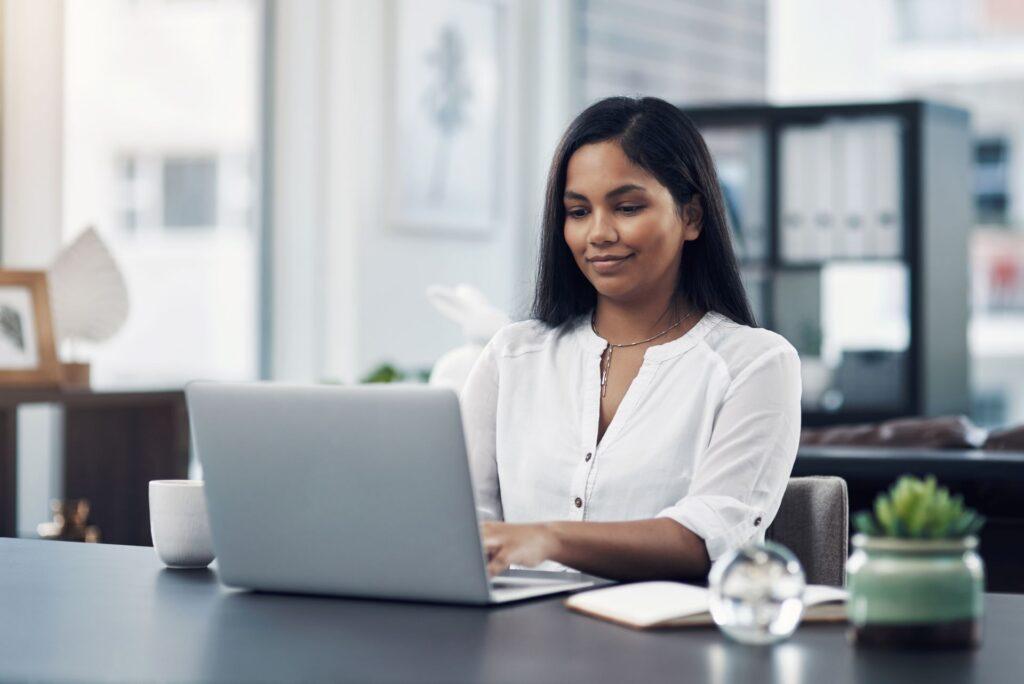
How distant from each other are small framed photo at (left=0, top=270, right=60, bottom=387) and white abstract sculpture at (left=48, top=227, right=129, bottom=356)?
6.3 inches

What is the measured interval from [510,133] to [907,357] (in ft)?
5.66

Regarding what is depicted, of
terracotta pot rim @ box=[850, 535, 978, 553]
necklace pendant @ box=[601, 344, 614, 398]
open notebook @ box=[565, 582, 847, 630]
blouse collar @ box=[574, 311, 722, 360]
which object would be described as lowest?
open notebook @ box=[565, 582, 847, 630]

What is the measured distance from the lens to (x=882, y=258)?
18.5 feet

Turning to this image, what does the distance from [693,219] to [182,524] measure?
73 centimetres

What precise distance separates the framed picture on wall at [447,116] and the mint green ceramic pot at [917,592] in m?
4.11

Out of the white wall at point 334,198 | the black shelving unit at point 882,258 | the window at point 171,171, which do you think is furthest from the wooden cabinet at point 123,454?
the black shelving unit at point 882,258

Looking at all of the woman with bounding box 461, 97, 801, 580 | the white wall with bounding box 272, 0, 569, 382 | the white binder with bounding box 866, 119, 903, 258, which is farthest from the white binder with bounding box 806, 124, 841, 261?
the woman with bounding box 461, 97, 801, 580

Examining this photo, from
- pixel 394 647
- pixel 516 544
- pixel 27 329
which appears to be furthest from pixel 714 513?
pixel 27 329

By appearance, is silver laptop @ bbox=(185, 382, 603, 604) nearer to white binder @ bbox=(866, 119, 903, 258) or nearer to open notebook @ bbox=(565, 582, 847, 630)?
open notebook @ bbox=(565, 582, 847, 630)

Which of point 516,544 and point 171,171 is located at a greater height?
point 171,171

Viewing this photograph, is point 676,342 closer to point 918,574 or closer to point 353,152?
point 918,574

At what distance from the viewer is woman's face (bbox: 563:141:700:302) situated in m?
1.82

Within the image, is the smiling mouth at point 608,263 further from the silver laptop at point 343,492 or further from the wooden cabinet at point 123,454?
the wooden cabinet at point 123,454

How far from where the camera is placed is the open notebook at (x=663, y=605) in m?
1.31
